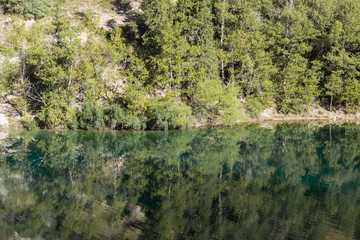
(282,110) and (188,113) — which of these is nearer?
(188,113)

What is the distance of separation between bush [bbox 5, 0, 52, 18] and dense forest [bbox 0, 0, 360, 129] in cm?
17

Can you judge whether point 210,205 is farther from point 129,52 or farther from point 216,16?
point 216,16

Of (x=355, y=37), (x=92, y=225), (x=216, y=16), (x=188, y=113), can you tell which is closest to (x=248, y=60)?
(x=216, y=16)

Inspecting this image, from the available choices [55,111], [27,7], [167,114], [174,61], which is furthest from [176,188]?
[27,7]

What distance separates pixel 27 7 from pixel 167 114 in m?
31.5

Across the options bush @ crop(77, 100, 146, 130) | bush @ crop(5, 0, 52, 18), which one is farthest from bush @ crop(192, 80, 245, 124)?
bush @ crop(5, 0, 52, 18)

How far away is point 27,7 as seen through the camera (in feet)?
174

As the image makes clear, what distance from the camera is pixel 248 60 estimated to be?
53.2 m

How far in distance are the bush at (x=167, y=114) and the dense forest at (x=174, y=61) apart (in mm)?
133

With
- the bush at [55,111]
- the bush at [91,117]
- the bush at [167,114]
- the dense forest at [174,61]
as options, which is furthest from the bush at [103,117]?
the bush at [167,114]

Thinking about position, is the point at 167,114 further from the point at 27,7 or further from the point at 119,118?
the point at 27,7

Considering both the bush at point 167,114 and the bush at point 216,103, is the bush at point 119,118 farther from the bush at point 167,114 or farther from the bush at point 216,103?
the bush at point 216,103

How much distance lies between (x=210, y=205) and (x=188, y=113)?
2694cm

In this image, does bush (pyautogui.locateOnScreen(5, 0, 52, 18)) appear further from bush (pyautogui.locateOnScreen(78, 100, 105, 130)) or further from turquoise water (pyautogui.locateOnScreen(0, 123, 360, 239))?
turquoise water (pyautogui.locateOnScreen(0, 123, 360, 239))
